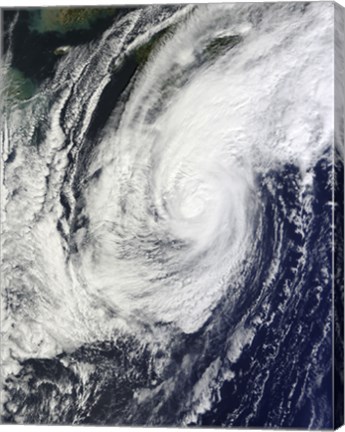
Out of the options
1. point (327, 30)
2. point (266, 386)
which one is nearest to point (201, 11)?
point (327, 30)

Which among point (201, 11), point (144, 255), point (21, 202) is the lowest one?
point (144, 255)

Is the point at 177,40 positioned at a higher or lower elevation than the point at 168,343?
higher

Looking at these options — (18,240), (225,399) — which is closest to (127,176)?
(18,240)

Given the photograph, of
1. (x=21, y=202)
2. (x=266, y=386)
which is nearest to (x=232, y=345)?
(x=266, y=386)

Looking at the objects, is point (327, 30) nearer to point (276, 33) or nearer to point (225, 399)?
point (276, 33)

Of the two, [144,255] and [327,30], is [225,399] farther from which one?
[327,30]

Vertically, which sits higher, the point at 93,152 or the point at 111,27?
the point at 111,27

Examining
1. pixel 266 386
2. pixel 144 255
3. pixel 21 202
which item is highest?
pixel 21 202
